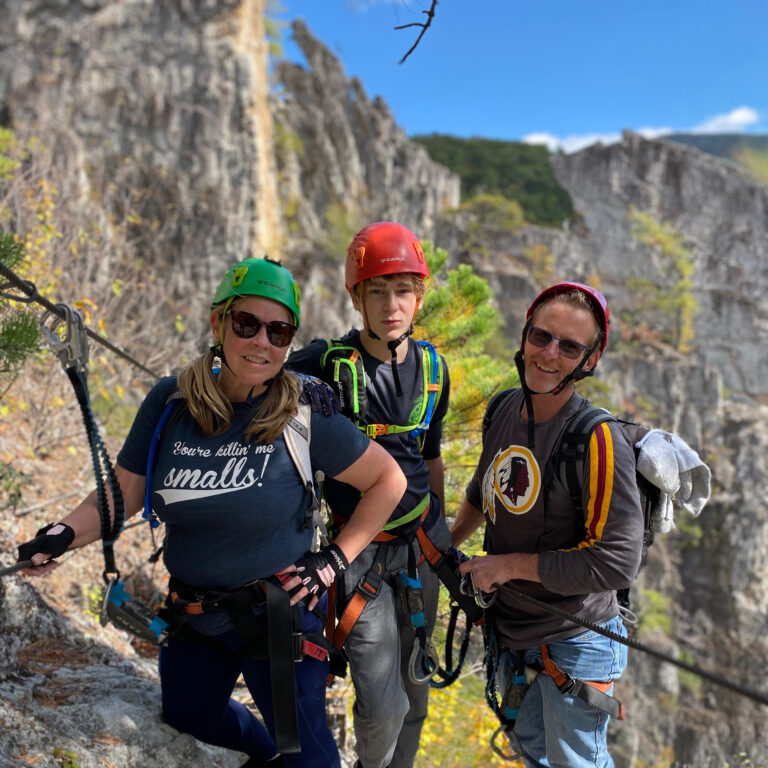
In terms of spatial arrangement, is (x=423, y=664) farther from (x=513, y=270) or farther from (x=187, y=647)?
(x=513, y=270)

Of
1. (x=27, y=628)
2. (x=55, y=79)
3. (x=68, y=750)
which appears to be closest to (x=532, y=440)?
(x=68, y=750)

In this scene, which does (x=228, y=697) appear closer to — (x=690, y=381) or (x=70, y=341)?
(x=70, y=341)

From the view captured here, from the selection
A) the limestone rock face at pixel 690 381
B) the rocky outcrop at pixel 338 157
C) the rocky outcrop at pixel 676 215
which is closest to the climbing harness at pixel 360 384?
the limestone rock face at pixel 690 381

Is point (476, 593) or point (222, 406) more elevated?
point (222, 406)

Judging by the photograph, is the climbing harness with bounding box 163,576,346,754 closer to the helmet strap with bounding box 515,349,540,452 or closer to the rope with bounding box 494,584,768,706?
the rope with bounding box 494,584,768,706

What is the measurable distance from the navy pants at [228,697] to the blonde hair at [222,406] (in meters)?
0.75

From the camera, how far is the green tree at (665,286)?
39562 mm

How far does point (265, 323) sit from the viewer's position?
1908mm

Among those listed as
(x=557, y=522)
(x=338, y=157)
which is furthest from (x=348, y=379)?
(x=338, y=157)

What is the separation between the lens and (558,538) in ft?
6.46

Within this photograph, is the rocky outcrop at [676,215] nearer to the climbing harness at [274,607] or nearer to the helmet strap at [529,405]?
the helmet strap at [529,405]

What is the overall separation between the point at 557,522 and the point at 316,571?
86cm

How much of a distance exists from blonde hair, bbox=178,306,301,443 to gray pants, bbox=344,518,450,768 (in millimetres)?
759

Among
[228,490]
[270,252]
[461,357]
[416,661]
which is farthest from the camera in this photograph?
[270,252]
